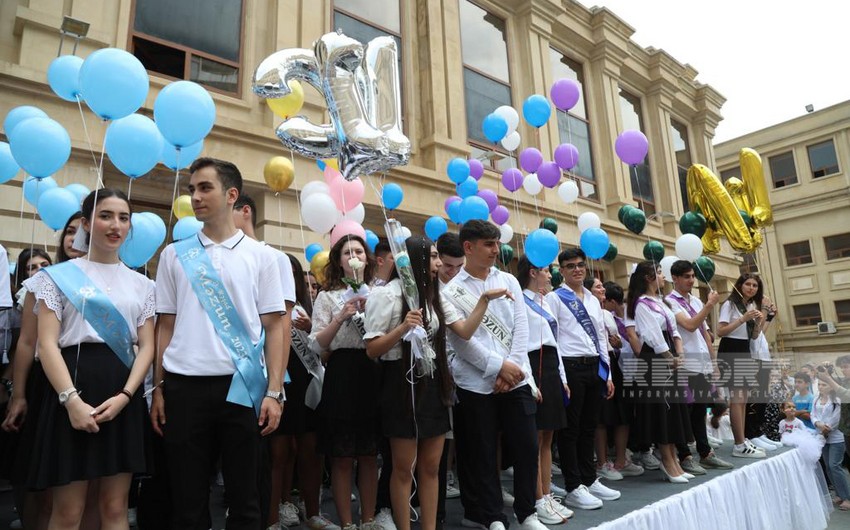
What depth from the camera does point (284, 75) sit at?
343cm

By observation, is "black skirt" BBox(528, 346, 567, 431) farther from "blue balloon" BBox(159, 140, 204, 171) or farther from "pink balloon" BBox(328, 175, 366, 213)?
"blue balloon" BBox(159, 140, 204, 171)

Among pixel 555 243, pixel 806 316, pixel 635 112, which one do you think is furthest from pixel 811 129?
pixel 555 243

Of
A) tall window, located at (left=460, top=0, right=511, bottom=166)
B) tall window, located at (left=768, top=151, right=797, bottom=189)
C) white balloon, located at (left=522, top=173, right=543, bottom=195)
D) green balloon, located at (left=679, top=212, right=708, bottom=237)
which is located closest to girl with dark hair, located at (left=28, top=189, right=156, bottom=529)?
white balloon, located at (left=522, top=173, right=543, bottom=195)

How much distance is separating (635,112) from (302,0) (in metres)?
12.1

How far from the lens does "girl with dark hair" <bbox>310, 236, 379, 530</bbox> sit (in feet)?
9.24

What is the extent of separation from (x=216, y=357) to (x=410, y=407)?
3.44 ft

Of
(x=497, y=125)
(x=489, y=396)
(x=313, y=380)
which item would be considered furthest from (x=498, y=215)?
(x=313, y=380)

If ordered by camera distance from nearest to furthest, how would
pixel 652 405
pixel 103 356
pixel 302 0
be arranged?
pixel 103 356 → pixel 652 405 → pixel 302 0

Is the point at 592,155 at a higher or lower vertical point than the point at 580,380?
higher

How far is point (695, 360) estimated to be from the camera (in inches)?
188

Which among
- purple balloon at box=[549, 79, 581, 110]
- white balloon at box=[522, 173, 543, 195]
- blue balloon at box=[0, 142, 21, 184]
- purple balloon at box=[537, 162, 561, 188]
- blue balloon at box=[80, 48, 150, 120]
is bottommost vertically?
blue balloon at box=[0, 142, 21, 184]

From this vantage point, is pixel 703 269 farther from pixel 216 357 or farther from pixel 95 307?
pixel 95 307

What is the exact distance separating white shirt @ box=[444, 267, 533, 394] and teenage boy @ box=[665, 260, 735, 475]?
7.53 ft

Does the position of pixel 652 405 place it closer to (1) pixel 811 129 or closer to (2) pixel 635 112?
(2) pixel 635 112
